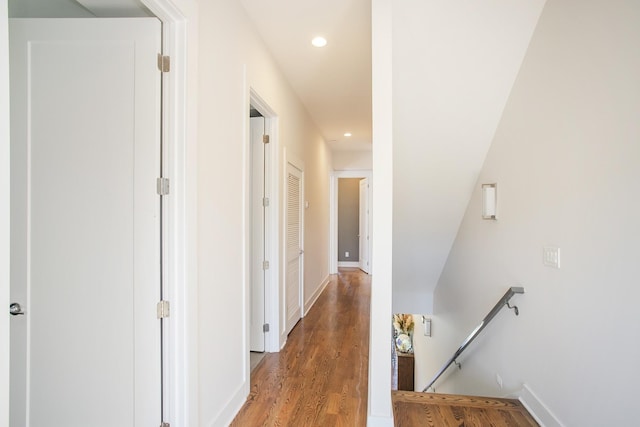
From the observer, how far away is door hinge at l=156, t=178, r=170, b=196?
1.51 meters

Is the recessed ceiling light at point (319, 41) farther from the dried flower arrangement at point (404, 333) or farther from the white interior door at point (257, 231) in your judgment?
the dried flower arrangement at point (404, 333)

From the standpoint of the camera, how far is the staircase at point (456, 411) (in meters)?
1.96

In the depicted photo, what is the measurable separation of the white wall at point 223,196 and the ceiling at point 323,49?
19cm

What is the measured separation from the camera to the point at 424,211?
134 inches

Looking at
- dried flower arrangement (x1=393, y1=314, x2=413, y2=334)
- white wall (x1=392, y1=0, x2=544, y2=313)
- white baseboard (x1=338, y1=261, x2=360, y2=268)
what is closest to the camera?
white wall (x1=392, y1=0, x2=544, y2=313)

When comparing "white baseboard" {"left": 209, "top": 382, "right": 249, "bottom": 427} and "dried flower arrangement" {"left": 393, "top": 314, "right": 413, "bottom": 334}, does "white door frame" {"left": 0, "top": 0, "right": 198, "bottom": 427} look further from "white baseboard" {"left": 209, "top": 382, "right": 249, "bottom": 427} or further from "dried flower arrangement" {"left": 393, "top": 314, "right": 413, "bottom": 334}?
"dried flower arrangement" {"left": 393, "top": 314, "right": 413, "bottom": 334}

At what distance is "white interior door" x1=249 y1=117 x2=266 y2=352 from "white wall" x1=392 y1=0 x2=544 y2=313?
4.17 feet

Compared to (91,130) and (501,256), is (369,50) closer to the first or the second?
(501,256)

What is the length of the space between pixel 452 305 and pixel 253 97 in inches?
124

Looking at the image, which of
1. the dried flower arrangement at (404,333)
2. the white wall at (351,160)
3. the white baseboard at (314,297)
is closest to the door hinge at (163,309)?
the white baseboard at (314,297)

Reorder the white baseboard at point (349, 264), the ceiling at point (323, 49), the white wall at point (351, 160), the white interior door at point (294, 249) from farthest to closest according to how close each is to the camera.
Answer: the white baseboard at point (349, 264) < the white wall at point (351, 160) < the white interior door at point (294, 249) < the ceiling at point (323, 49)
